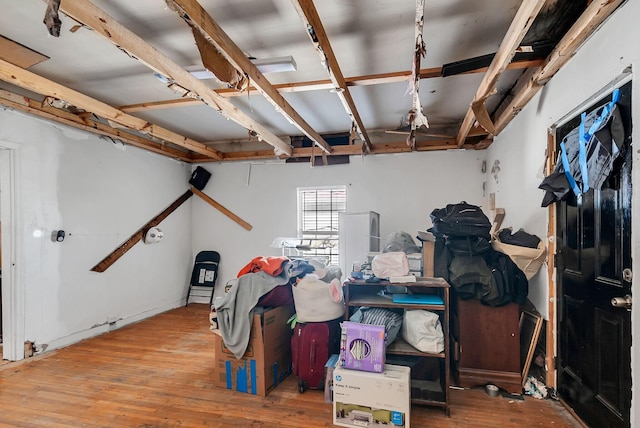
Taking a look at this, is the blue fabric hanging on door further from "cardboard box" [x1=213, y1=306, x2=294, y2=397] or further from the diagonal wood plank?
the diagonal wood plank

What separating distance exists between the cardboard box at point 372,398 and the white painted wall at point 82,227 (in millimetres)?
3232

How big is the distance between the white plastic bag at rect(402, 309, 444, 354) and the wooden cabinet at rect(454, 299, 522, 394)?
45 cm

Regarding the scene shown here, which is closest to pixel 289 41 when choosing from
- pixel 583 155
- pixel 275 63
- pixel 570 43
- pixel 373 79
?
pixel 275 63

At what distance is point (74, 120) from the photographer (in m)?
3.54

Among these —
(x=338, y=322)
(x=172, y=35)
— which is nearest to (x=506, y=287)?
(x=338, y=322)

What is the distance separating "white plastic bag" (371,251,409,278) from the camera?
2.44 m

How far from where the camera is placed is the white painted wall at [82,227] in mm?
3295

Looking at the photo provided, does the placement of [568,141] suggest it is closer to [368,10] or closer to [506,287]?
[506,287]

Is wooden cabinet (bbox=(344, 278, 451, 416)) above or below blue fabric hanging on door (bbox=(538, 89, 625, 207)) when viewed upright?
below

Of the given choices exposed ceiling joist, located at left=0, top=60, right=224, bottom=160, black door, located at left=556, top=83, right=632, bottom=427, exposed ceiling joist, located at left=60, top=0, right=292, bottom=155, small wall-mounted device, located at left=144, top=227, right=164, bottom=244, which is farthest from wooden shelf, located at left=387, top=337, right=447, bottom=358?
small wall-mounted device, located at left=144, top=227, right=164, bottom=244

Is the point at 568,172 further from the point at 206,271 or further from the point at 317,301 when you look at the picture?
the point at 206,271

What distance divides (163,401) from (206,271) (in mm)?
3206

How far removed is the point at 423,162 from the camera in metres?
4.75

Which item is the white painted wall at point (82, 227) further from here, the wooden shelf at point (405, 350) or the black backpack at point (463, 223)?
the black backpack at point (463, 223)
